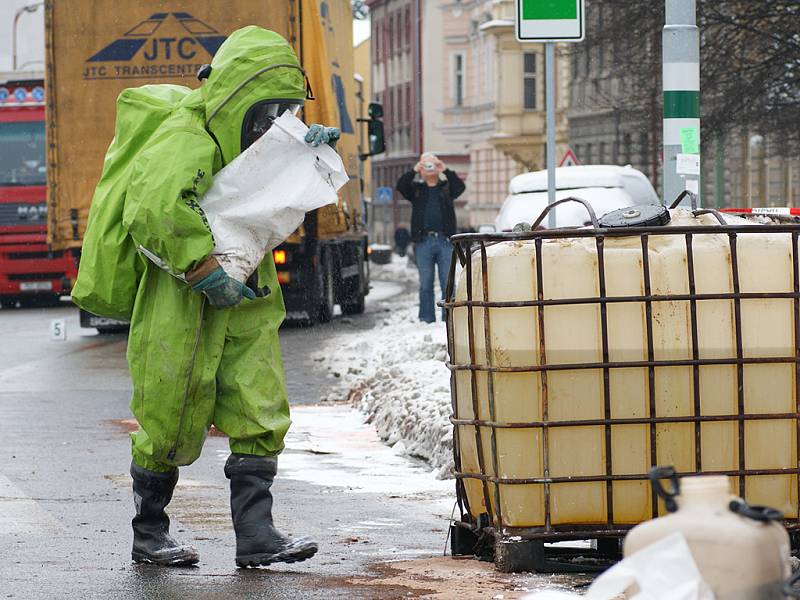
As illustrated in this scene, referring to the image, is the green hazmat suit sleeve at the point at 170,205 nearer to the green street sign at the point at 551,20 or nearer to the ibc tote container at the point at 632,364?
the ibc tote container at the point at 632,364

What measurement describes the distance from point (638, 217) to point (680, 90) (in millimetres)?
4227

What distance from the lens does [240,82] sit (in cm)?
603

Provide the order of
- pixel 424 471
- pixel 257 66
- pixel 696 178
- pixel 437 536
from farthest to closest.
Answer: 1. pixel 696 178
2. pixel 424 471
3. pixel 437 536
4. pixel 257 66

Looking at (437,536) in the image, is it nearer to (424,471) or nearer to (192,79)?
(424,471)

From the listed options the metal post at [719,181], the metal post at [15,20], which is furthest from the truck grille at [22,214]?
the metal post at [719,181]

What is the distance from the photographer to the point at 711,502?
379cm

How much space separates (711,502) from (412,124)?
9056 cm

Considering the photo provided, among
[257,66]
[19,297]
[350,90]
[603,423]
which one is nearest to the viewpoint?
[603,423]

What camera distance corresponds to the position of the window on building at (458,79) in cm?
8575

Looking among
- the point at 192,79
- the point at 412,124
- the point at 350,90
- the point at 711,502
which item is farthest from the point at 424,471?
the point at 412,124

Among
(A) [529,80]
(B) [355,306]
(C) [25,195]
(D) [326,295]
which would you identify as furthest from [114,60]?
(A) [529,80]

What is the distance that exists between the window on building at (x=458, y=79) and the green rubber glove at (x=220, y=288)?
79634 millimetres

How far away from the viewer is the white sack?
6023mm

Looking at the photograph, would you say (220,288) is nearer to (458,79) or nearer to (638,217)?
(638,217)
